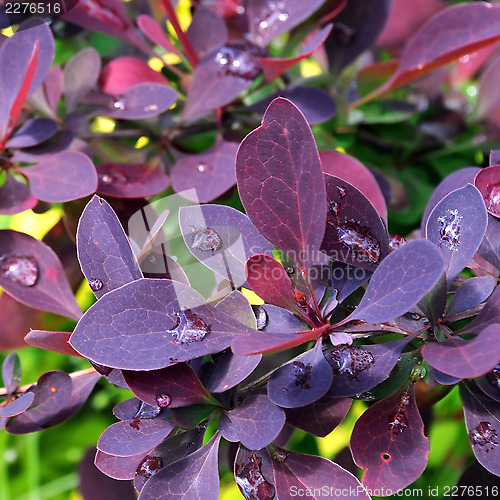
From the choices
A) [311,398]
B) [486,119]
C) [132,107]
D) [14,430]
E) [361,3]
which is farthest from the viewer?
[486,119]

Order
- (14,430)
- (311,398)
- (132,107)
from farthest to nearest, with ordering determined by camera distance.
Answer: (132,107) < (14,430) < (311,398)

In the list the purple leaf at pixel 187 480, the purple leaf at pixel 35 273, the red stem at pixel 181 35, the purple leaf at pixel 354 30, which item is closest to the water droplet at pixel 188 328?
the purple leaf at pixel 187 480

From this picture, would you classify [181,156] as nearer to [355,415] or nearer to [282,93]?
[282,93]

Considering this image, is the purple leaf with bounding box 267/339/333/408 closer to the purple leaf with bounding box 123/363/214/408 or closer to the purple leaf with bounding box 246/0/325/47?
the purple leaf with bounding box 123/363/214/408

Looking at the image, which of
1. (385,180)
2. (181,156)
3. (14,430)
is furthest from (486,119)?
(14,430)

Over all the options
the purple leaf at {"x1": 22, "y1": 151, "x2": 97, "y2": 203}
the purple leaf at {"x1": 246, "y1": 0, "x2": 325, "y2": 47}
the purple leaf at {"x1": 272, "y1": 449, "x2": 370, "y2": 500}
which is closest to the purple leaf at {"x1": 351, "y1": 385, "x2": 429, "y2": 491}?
the purple leaf at {"x1": 272, "y1": 449, "x2": 370, "y2": 500}

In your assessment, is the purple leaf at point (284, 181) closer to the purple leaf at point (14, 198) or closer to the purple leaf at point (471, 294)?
the purple leaf at point (471, 294)

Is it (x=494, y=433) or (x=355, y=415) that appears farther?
(x=355, y=415)
